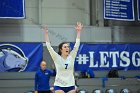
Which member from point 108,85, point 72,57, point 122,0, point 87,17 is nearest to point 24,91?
point 108,85

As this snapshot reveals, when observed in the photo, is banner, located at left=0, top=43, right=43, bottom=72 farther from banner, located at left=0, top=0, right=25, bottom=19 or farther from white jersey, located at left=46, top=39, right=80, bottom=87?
white jersey, located at left=46, top=39, right=80, bottom=87

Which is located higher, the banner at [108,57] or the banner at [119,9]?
the banner at [119,9]

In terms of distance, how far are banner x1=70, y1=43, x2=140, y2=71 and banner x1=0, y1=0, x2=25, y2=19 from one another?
2228 mm

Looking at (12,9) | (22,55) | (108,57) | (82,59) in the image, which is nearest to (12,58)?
(22,55)

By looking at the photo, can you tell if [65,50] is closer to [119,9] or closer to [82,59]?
[82,59]

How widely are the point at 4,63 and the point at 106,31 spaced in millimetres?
4006

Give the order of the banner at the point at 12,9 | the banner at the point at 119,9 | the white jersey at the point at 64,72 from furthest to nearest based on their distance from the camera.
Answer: the banner at the point at 119,9
the banner at the point at 12,9
the white jersey at the point at 64,72

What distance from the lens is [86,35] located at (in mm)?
12266

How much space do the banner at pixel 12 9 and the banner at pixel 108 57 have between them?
2.23 metres

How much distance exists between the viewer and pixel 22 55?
11508mm

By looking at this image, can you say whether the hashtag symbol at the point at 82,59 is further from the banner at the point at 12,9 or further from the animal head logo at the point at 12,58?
the banner at the point at 12,9

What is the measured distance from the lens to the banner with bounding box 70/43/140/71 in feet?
Answer: 39.4

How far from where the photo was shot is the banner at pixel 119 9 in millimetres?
11844

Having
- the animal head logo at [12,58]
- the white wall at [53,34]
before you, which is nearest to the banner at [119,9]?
the white wall at [53,34]
